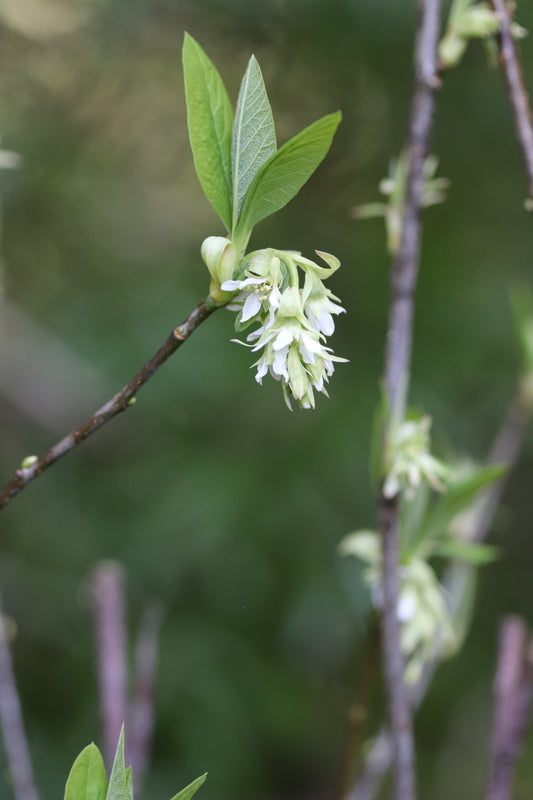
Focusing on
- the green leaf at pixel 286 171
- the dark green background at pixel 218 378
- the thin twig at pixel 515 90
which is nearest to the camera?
the green leaf at pixel 286 171

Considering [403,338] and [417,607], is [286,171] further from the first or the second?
[417,607]

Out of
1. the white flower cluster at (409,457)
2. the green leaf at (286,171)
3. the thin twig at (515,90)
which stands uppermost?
the thin twig at (515,90)

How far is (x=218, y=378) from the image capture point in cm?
181

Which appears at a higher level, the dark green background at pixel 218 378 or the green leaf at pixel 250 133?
the dark green background at pixel 218 378

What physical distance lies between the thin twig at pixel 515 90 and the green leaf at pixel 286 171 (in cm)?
27

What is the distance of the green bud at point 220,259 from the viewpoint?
398mm

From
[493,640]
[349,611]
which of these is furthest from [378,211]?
[493,640]

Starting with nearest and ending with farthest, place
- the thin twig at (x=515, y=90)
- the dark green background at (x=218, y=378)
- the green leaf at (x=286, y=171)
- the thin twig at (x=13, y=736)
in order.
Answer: the green leaf at (x=286, y=171) < the thin twig at (x=515, y=90) < the thin twig at (x=13, y=736) < the dark green background at (x=218, y=378)

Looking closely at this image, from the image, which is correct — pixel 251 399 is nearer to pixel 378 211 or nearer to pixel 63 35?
pixel 63 35

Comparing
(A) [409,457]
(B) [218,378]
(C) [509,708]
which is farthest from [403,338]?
(B) [218,378]

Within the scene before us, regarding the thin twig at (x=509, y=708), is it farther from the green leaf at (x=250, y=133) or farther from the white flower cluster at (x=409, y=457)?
the green leaf at (x=250, y=133)

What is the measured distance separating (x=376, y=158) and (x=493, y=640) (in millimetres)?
1282

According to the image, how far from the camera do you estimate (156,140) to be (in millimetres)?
2062

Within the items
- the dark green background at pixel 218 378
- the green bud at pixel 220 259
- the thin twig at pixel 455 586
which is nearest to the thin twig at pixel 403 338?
the thin twig at pixel 455 586
